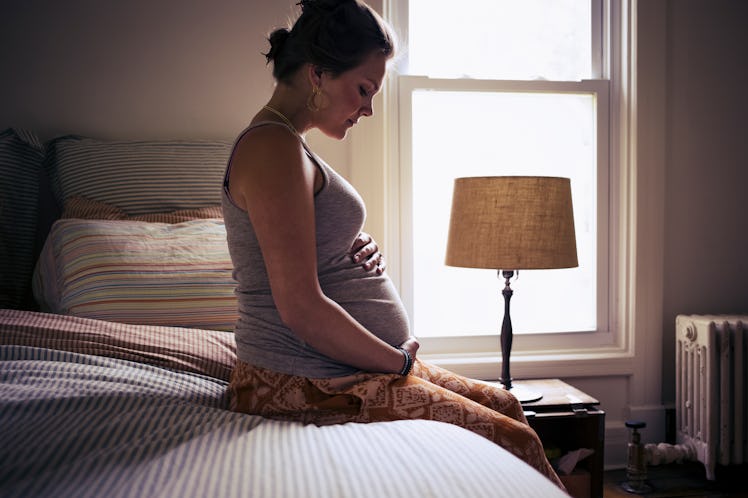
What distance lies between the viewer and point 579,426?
185 cm

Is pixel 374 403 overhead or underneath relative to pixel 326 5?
underneath

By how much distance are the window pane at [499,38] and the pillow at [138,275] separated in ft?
3.94

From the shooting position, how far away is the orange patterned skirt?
1.08 meters

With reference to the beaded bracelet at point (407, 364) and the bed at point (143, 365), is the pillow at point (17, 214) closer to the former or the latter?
the bed at point (143, 365)

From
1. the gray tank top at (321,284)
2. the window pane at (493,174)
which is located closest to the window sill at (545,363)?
the window pane at (493,174)

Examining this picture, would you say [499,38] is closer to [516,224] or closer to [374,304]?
[516,224]

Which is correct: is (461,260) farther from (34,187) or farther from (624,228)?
(34,187)

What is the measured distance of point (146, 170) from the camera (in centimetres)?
193

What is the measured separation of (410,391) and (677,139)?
1.91 meters

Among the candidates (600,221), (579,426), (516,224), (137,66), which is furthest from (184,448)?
(600,221)

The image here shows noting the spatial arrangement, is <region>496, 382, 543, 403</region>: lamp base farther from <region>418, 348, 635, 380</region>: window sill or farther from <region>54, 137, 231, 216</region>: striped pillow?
<region>54, 137, 231, 216</region>: striped pillow

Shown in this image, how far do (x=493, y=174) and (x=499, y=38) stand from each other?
538mm

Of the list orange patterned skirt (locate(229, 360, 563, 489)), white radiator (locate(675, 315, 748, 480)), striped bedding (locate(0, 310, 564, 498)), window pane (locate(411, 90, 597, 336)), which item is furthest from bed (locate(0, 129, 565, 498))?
white radiator (locate(675, 315, 748, 480))

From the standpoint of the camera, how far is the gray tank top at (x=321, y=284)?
114 centimetres
